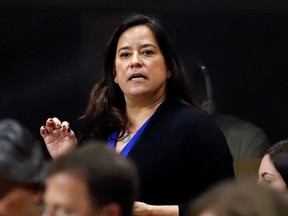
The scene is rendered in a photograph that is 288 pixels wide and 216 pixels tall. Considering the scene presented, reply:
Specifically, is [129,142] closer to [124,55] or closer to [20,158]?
[124,55]

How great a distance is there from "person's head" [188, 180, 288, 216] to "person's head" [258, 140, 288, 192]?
1326mm

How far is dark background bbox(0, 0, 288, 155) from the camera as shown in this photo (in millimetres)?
4469

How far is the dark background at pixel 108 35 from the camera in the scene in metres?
4.47

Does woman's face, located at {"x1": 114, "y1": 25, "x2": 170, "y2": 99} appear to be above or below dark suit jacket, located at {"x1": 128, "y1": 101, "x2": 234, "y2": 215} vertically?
above

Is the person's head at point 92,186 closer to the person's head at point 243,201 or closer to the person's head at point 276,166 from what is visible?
the person's head at point 243,201

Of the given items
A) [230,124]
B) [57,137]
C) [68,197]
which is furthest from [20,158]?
[230,124]

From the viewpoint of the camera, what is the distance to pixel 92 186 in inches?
76.0

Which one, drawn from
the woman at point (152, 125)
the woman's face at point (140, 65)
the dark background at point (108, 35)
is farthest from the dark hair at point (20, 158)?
the dark background at point (108, 35)

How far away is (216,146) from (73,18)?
1.58 m

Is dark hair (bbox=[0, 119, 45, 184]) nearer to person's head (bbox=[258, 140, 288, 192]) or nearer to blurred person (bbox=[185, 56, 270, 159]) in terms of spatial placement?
person's head (bbox=[258, 140, 288, 192])

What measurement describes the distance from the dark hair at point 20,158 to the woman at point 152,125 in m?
0.84

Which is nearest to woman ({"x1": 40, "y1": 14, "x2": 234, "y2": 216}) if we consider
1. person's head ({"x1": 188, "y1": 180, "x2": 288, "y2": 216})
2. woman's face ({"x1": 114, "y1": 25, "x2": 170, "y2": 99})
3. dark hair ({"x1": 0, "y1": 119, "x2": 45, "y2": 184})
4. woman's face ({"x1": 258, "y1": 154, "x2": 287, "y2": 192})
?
woman's face ({"x1": 114, "y1": 25, "x2": 170, "y2": 99})

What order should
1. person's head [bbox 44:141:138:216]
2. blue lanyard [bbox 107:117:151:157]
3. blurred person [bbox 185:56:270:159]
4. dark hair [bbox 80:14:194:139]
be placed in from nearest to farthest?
person's head [bbox 44:141:138:216] → blue lanyard [bbox 107:117:151:157] → dark hair [bbox 80:14:194:139] → blurred person [bbox 185:56:270:159]

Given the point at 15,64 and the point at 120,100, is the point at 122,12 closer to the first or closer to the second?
the point at 15,64
